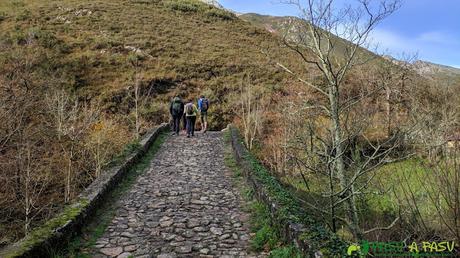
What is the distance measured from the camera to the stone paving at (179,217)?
592cm

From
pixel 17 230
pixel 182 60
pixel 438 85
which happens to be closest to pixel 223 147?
pixel 17 230

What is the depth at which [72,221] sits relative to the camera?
6219 mm

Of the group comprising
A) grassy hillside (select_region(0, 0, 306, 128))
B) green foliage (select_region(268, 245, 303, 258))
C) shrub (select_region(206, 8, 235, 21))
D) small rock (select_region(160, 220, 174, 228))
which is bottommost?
Result: small rock (select_region(160, 220, 174, 228))

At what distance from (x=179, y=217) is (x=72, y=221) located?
75.0 inches

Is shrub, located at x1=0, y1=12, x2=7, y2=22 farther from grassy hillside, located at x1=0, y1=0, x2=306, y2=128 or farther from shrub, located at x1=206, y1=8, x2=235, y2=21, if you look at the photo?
shrub, located at x1=206, y1=8, x2=235, y2=21

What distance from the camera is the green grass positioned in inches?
225

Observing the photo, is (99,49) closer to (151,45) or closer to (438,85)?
(151,45)

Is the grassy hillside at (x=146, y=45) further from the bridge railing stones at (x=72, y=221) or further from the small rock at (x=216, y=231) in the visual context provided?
the small rock at (x=216, y=231)

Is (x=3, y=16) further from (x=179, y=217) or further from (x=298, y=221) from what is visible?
(x=298, y=221)

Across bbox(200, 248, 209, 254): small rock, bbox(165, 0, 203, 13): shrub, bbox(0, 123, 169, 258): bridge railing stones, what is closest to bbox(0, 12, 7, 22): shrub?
bbox(165, 0, 203, 13): shrub

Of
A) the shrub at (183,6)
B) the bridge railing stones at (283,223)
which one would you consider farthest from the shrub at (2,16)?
the bridge railing stones at (283,223)

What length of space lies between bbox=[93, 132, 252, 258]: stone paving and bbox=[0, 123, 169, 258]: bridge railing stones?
1.42 ft

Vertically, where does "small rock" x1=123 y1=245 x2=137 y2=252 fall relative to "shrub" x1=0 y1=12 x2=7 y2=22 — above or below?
below

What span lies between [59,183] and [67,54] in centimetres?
2254
